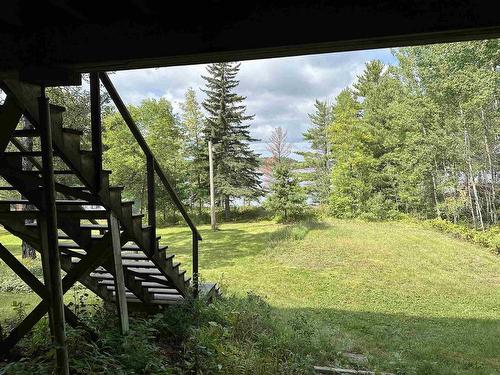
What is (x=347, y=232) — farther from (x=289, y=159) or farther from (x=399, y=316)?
(x=289, y=159)

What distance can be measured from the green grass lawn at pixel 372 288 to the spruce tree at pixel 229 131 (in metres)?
6.21

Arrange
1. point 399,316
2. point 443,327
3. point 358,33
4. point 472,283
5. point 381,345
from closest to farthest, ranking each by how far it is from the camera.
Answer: point 358,33
point 381,345
point 443,327
point 399,316
point 472,283

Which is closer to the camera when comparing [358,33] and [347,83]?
[358,33]

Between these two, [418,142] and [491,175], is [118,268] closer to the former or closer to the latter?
[418,142]

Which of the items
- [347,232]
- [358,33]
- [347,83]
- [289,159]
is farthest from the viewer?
[289,159]

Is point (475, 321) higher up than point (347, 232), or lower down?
lower down

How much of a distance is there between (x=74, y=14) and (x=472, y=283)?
1244cm

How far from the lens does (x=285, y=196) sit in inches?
826

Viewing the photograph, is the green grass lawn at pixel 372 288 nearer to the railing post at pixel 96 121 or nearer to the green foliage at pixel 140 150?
the railing post at pixel 96 121

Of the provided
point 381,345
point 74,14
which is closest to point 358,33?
point 74,14

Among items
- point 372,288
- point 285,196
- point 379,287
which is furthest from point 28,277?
point 285,196

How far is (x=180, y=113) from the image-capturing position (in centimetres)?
2614

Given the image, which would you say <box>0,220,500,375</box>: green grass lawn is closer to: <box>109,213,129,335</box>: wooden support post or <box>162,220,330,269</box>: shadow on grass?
<box>162,220,330,269</box>: shadow on grass

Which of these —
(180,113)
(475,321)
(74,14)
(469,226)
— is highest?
(180,113)
